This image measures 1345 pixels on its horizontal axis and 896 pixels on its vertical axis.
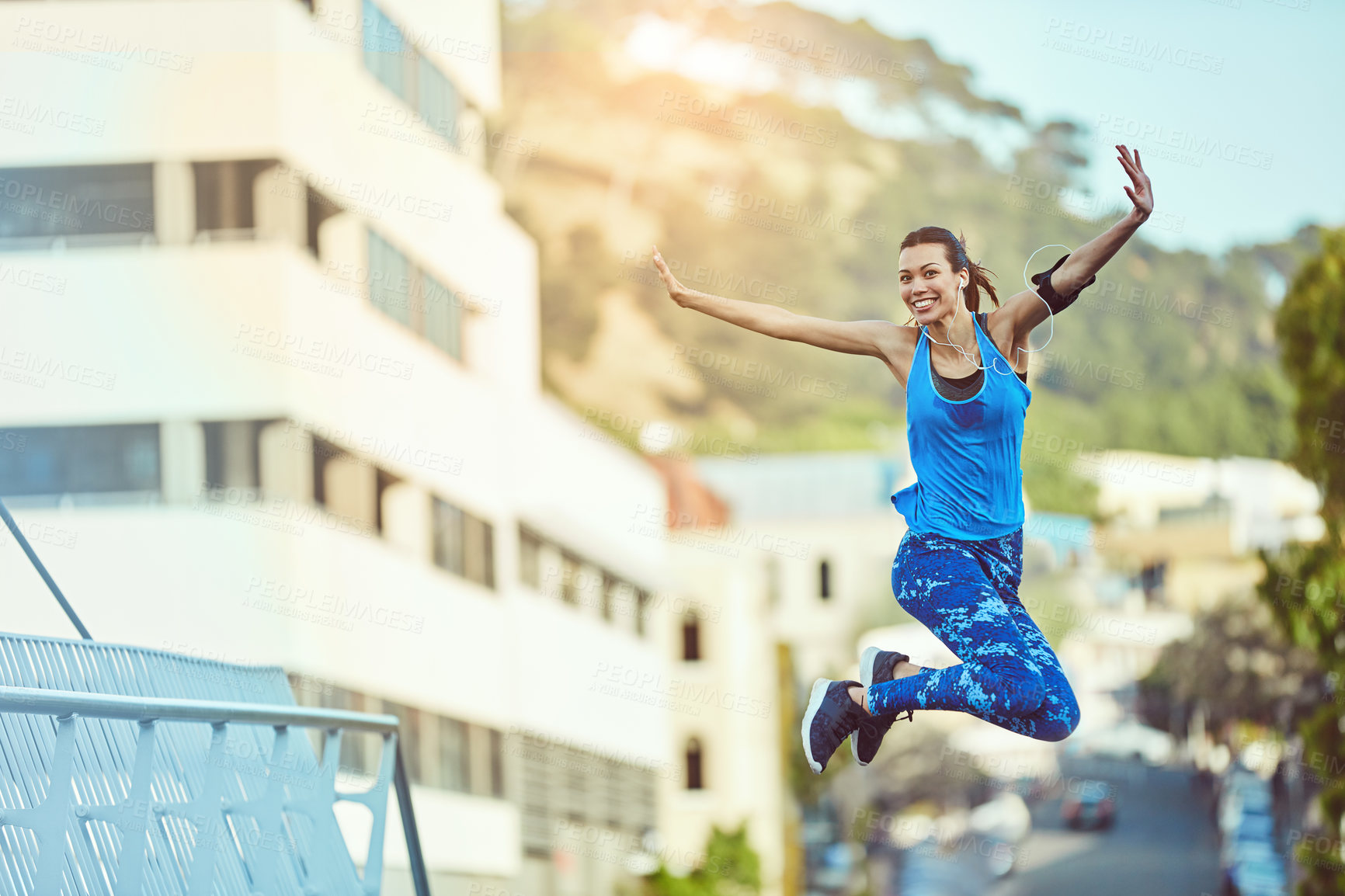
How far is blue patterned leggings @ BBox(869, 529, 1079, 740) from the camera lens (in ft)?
15.9

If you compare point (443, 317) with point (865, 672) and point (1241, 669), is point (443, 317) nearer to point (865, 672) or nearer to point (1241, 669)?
point (865, 672)

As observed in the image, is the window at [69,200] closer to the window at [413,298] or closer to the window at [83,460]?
the window at [83,460]

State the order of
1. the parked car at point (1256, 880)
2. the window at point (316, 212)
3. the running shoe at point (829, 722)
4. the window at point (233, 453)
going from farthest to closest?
the parked car at point (1256, 880), the window at point (316, 212), the window at point (233, 453), the running shoe at point (829, 722)

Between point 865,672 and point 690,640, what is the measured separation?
4619 centimetres

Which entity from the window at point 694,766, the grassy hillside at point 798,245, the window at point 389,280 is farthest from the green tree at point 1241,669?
the grassy hillside at point 798,245

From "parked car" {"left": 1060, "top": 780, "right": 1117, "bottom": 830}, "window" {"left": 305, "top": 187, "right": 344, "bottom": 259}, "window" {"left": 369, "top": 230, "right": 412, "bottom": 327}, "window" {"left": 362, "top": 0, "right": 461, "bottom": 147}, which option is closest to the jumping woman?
"window" {"left": 305, "top": 187, "right": 344, "bottom": 259}

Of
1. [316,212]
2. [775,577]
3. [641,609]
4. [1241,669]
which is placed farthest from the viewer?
[775,577]

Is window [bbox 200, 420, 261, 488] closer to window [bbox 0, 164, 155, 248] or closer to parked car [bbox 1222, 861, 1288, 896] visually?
window [bbox 0, 164, 155, 248]

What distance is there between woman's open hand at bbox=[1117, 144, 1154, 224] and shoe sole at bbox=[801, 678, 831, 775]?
175cm

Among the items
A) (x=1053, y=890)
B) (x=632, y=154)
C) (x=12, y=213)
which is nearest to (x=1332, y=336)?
(x=12, y=213)

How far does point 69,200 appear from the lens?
24.1 meters

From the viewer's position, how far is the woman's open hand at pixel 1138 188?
16.3 ft

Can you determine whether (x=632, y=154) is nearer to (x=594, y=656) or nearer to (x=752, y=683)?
(x=752, y=683)

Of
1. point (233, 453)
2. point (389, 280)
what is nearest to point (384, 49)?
point (389, 280)
